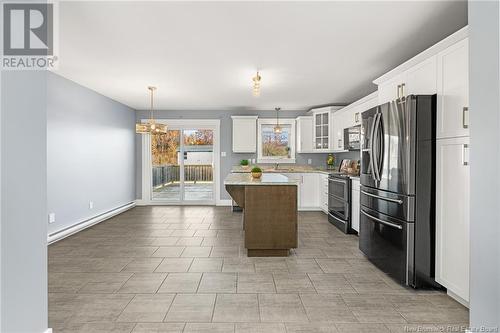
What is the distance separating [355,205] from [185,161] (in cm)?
463

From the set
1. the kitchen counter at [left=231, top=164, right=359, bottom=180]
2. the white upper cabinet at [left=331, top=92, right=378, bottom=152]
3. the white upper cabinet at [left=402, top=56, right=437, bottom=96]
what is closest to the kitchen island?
the white upper cabinet at [left=402, top=56, right=437, bottom=96]

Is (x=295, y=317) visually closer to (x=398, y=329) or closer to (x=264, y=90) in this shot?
(x=398, y=329)

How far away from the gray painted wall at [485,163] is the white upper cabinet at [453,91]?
2.08ft

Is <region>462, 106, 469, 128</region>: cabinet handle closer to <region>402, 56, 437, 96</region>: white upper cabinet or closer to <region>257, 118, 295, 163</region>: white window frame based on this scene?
<region>402, 56, 437, 96</region>: white upper cabinet

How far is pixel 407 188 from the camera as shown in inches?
103

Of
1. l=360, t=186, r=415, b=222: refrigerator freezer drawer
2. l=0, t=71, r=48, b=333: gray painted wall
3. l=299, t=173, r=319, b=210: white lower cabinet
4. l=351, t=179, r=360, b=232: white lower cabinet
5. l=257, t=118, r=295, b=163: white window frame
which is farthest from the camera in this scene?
l=257, t=118, r=295, b=163: white window frame

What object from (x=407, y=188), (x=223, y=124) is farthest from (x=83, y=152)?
(x=407, y=188)

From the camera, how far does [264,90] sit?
5.35m

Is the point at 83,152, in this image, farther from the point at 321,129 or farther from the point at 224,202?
the point at 321,129

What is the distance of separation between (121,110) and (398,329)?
6.62 m

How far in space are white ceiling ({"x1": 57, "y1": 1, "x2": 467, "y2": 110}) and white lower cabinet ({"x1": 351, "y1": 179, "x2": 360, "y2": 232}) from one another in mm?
1726

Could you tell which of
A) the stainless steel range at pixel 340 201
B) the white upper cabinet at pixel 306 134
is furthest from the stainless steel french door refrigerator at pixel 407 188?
the white upper cabinet at pixel 306 134

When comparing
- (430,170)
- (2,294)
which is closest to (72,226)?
(2,294)

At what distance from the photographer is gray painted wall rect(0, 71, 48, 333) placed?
1.50m
